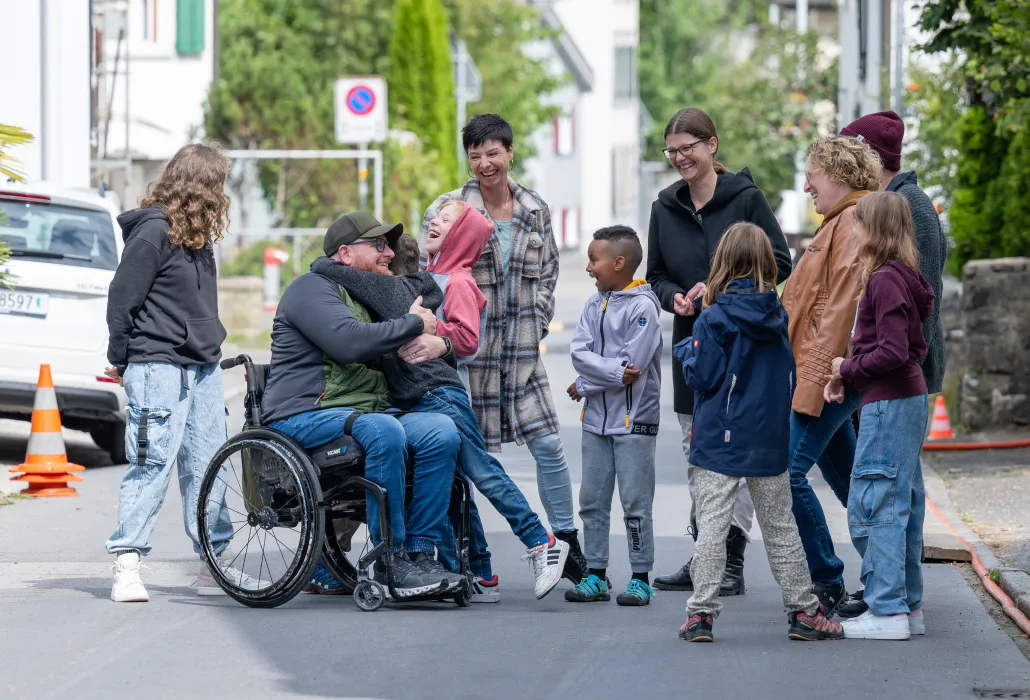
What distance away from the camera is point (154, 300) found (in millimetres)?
7180

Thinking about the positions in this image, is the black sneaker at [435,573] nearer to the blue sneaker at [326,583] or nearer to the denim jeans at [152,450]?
the blue sneaker at [326,583]

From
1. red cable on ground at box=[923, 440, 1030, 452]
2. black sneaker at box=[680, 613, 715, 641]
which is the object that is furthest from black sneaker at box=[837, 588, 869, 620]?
red cable on ground at box=[923, 440, 1030, 452]

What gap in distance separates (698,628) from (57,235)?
21.5ft

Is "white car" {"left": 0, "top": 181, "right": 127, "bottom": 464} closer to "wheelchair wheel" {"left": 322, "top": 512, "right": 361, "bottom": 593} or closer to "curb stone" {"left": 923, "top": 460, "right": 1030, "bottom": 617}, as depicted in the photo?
"wheelchair wheel" {"left": 322, "top": 512, "right": 361, "bottom": 593}

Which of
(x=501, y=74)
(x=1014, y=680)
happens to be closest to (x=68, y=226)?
(x=1014, y=680)

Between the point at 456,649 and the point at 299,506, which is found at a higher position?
the point at 299,506

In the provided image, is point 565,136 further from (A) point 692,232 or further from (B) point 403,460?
(B) point 403,460

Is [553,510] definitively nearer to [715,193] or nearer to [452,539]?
[452,539]

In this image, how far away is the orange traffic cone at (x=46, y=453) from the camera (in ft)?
34.1

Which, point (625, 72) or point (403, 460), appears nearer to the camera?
point (403, 460)

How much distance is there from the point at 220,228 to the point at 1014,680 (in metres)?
3.69

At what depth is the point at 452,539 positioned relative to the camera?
712cm

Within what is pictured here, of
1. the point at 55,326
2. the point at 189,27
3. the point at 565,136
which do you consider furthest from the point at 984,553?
the point at 565,136

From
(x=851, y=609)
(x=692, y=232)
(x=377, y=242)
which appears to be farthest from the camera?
(x=692, y=232)
